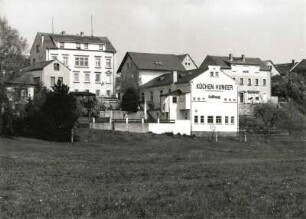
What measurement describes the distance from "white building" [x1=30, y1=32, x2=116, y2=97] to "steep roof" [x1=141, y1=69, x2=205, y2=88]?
7.65 m

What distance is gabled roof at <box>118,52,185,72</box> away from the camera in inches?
4545

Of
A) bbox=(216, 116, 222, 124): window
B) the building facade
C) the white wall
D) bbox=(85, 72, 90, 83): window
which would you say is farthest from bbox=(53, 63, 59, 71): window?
bbox=(216, 116, 222, 124): window

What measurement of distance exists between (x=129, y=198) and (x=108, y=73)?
318 ft

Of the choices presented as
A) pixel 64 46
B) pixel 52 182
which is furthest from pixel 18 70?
pixel 52 182

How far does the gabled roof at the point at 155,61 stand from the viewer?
379 ft

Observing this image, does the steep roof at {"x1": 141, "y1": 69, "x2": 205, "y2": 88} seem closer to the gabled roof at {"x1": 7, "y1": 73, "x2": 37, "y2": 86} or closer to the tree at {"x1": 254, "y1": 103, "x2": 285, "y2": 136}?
the tree at {"x1": 254, "y1": 103, "x2": 285, "y2": 136}

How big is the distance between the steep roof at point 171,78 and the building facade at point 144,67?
3045 millimetres

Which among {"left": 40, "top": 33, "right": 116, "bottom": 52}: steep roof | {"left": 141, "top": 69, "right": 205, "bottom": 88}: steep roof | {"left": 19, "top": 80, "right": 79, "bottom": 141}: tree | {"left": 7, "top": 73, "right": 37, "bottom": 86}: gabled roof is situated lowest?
{"left": 19, "top": 80, "right": 79, "bottom": 141}: tree

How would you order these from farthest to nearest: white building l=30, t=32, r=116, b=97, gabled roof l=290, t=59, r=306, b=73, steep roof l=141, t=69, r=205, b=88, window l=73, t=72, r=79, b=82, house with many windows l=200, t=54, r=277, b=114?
gabled roof l=290, t=59, r=306, b=73 < house with many windows l=200, t=54, r=277, b=114 < window l=73, t=72, r=79, b=82 < white building l=30, t=32, r=116, b=97 < steep roof l=141, t=69, r=205, b=88

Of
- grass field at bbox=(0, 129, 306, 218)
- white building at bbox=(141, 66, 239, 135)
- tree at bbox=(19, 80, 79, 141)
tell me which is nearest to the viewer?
grass field at bbox=(0, 129, 306, 218)

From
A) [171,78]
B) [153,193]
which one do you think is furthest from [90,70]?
[153,193]

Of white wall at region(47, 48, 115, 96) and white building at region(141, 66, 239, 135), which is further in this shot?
white wall at region(47, 48, 115, 96)

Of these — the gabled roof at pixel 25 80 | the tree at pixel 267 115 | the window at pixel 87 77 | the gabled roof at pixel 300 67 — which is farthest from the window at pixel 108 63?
the gabled roof at pixel 300 67

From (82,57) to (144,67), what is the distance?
12203 millimetres
